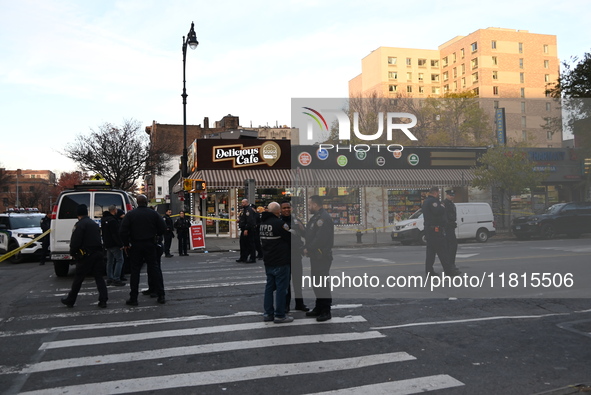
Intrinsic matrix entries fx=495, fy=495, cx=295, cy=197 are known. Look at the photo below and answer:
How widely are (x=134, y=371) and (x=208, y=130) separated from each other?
2832 inches

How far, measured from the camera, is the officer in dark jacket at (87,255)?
905 centimetres

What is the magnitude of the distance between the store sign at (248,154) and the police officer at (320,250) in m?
21.5

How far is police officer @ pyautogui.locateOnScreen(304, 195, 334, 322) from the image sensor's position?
7.76 m

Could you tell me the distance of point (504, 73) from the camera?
81938mm

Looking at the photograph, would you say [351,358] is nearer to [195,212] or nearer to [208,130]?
[195,212]

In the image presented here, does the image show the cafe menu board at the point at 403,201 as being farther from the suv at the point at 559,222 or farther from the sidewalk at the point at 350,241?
the suv at the point at 559,222

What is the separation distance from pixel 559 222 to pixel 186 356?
2096 cm

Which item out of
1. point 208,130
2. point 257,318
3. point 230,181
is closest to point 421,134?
point 230,181

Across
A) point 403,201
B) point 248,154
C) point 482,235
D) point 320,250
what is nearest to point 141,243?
point 320,250

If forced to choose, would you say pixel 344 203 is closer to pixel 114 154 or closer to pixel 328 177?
pixel 328 177

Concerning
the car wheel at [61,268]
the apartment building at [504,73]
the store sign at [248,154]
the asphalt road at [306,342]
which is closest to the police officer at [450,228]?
the asphalt road at [306,342]

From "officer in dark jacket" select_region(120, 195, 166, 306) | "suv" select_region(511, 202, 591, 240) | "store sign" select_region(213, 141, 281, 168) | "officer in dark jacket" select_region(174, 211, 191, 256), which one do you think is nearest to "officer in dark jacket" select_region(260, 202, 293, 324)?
"officer in dark jacket" select_region(120, 195, 166, 306)

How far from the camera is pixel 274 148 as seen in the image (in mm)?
29375

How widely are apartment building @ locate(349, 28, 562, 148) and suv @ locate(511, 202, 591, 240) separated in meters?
55.8
